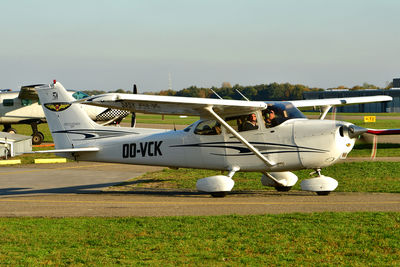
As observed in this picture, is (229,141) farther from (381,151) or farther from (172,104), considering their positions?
(381,151)

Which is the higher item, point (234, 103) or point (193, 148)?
point (234, 103)

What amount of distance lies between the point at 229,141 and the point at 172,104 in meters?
2.16

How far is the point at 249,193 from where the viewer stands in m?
14.6

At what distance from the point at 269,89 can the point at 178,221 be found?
123m

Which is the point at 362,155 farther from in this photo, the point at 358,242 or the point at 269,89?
the point at 269,89

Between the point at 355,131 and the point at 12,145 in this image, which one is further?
the point at 12,145

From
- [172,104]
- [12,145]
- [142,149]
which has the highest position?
[172,104]

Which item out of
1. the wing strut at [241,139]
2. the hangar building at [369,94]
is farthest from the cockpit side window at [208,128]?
the hangar building at [369,94]

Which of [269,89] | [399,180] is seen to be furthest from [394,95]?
[399,180]

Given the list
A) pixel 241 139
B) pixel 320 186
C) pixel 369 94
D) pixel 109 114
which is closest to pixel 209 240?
pixel 241 139

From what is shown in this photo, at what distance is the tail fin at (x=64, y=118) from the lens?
53.6 feet

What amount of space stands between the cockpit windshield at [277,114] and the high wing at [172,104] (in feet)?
1.04

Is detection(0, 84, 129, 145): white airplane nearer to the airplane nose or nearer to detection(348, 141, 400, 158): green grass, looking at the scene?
detection(348, 141, 400, 158): green grass

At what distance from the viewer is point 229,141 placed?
14188 mm
